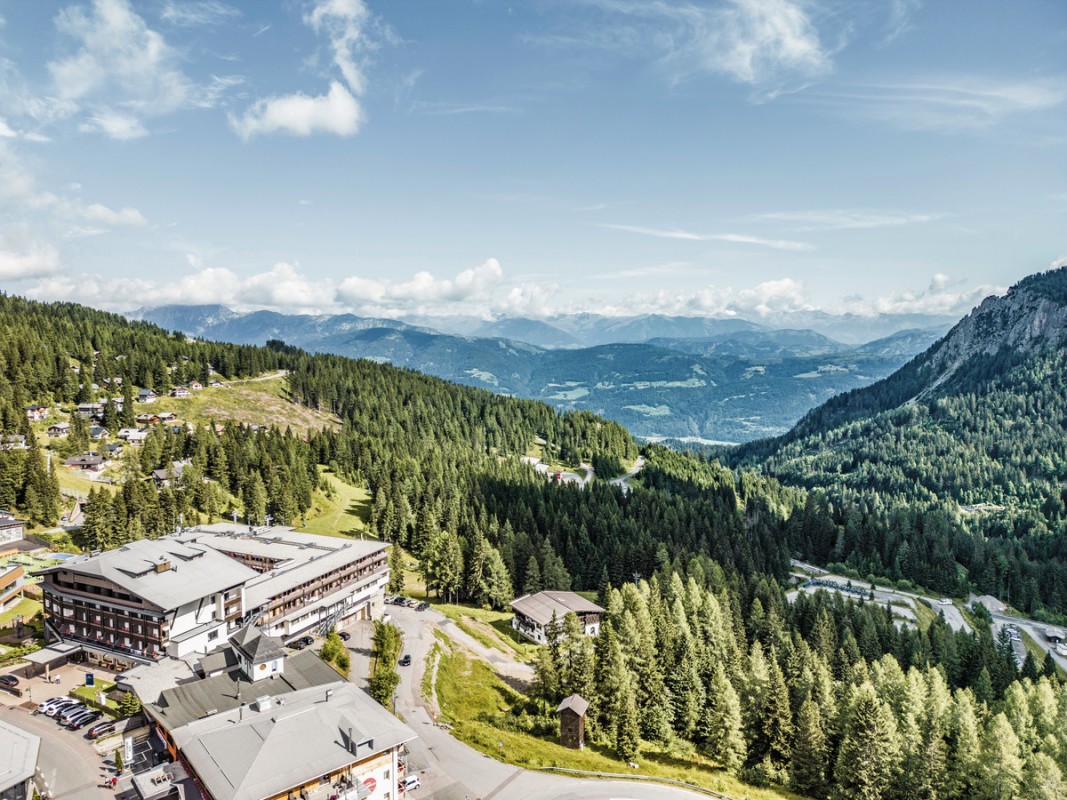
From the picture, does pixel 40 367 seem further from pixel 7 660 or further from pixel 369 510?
pixel 7 660

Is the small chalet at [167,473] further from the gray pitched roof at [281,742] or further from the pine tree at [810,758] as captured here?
the pine tree at [810,758]

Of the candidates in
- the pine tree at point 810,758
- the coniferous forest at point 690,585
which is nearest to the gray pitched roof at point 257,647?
the coniferous forest at point 690,585

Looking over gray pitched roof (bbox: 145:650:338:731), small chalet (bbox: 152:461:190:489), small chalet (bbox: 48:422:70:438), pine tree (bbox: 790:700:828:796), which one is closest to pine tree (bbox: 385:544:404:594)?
gray pitched roof (bbox: 145:650:338:731)

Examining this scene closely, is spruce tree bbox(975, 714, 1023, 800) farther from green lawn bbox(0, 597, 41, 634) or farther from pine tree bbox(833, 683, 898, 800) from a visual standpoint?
green lawn bbox(0, 597, 41, 634)

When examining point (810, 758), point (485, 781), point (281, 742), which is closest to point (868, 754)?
point (810, 758)

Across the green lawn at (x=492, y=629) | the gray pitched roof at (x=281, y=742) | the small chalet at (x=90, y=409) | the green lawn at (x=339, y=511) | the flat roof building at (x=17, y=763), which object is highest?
the small chalet at (x=90, y=409)


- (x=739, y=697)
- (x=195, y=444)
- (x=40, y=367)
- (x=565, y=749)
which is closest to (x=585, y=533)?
(x=739, y=697)
